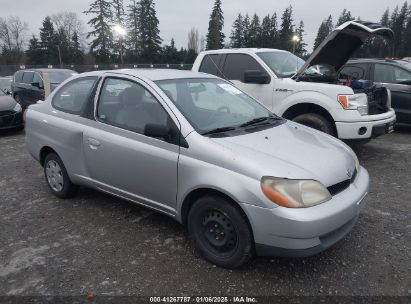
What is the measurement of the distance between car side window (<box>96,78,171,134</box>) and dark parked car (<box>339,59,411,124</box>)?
18.1ft

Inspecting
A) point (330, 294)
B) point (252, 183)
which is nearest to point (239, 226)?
point (252, 183)

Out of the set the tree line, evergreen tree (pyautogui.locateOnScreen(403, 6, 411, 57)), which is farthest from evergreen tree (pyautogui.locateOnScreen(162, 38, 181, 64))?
evergreen tree (pyautogui.locateOnScreen(403, 6, 411, 57))

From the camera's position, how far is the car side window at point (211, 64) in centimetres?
721

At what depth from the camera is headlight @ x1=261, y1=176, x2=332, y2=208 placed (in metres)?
2.66

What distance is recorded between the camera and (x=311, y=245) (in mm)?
2695

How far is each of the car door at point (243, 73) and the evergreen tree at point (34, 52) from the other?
2215 inches

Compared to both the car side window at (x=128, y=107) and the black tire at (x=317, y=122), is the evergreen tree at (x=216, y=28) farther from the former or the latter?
the car side window at (x=128, y=107)

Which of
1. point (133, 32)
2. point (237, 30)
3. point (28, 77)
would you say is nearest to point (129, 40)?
point (133, 32)

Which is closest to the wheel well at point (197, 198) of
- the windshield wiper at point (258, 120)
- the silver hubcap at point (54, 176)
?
the windshield wiper at point (258, 120)

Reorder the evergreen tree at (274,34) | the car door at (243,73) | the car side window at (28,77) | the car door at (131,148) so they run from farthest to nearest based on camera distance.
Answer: the evergreen tree at (274,34), the car side window at (28,77), the car door at (243,73), the car door at (131,148)

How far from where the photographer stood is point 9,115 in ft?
30.0

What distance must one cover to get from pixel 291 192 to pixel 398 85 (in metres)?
6.62

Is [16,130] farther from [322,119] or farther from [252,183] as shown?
[252,183]

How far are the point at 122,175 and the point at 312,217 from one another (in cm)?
194
